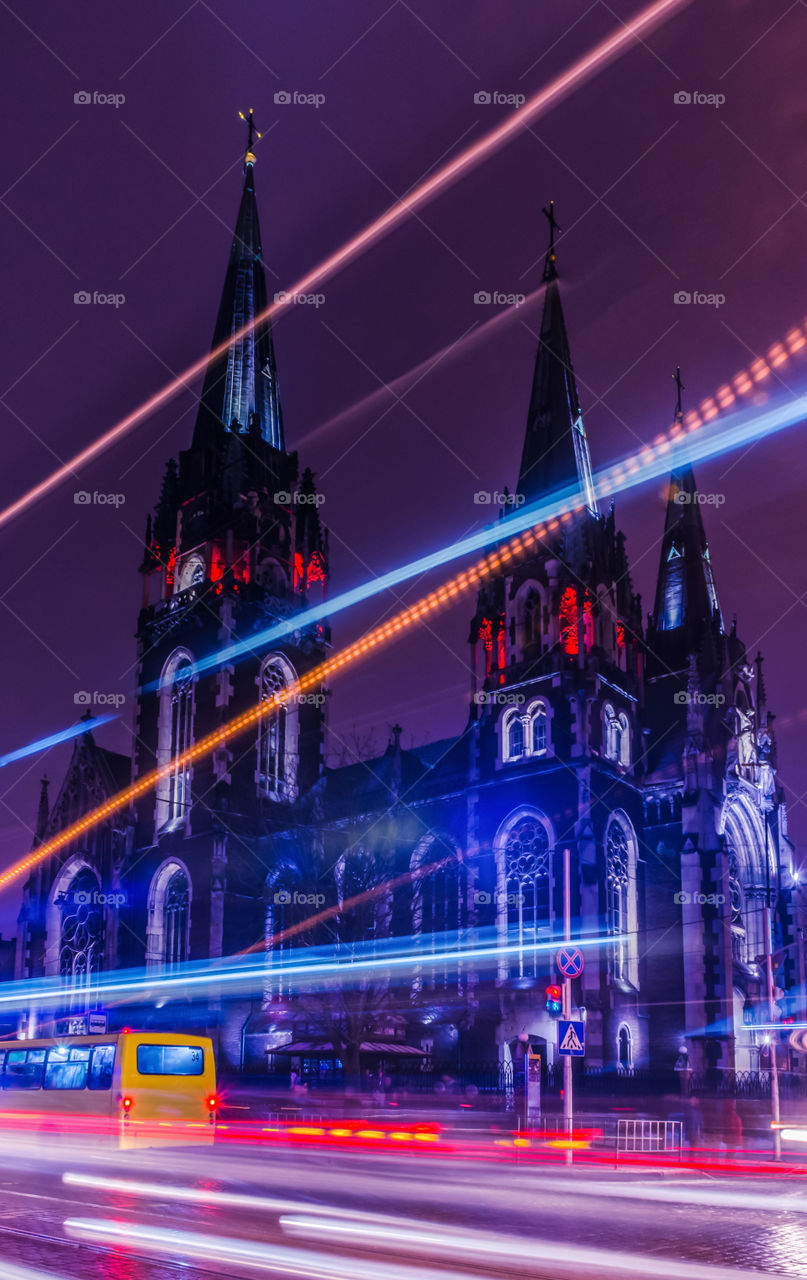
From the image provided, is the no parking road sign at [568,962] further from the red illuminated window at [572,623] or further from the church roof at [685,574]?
the church roof at [685,574]

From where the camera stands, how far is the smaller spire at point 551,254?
6184cm

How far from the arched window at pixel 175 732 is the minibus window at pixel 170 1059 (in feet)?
133

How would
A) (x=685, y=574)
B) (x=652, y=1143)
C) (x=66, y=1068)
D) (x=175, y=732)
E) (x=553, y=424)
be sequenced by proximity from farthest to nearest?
1. (x=685, y=574)
2. (x=175, y=732)
3. (x=553, y=424)
4. (x=652, y=1143)
5. (x=66, y=1068)

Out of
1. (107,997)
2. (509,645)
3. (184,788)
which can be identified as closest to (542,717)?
(509,645)

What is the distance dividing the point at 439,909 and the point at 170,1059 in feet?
110

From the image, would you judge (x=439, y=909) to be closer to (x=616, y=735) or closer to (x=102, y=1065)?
(x=616, y=735)

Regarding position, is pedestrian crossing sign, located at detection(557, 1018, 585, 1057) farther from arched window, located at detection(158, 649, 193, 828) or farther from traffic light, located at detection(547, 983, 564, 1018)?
arched window, located at detection(158, 649, 193, 828)

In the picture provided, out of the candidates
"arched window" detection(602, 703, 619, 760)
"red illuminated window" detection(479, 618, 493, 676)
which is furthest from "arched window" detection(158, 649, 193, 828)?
"arched window" detection(602, 703, 619, 760)

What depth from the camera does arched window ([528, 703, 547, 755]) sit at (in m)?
51.3

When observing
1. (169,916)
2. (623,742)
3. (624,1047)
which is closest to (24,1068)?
(624,1047)

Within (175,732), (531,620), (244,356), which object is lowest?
(175,732)

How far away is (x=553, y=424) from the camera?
2281 inches

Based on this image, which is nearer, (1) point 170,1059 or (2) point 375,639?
(1) point 170,1059

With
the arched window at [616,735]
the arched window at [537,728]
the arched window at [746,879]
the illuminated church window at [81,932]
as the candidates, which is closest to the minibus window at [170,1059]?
the arched window at [537,728]
